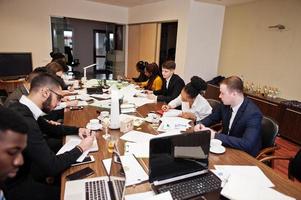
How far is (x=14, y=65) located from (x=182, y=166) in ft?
16.7

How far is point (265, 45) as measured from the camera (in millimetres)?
4230

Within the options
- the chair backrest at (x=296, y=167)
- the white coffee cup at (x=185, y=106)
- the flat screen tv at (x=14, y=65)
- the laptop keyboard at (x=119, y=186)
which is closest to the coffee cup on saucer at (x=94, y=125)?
the laptop keyboard at (x=119, y=186)

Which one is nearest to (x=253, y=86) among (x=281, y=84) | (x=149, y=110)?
(x=281, y=84)

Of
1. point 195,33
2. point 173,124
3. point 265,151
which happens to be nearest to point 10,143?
point 173,124

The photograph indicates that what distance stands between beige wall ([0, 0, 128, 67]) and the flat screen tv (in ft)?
0.77

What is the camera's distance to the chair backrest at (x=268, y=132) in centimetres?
187

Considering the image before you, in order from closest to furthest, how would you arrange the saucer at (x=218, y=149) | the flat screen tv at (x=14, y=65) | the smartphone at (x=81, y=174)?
the smartphone at (x=81, y=174) → the saucer at (x=218, y=149) → the flat screen tv at (x=14, y=65)

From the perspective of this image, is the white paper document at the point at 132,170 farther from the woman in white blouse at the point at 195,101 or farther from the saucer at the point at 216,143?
the woman in white blouse at the point at 195,101

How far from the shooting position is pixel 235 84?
1.83 meters

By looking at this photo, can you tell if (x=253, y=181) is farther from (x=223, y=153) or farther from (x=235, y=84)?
(x=235, y=84)

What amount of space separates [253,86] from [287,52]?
0.92m

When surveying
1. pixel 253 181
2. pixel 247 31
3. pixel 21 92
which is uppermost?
pixel 247 31

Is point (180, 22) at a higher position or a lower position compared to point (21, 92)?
higher

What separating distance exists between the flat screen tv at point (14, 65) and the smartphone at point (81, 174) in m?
4.60
